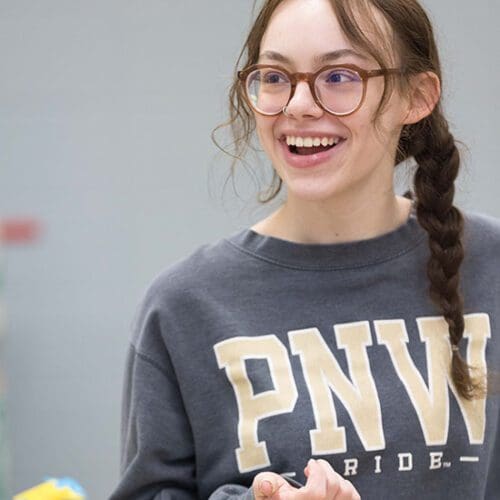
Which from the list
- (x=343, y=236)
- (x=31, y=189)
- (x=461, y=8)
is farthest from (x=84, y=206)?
(x=343, y=236)

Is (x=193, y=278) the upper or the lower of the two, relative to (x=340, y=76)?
lower

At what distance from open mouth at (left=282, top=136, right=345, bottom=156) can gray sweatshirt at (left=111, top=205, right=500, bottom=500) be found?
19 cm

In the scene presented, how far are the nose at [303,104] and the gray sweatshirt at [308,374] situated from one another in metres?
0.26

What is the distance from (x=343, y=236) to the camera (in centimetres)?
183

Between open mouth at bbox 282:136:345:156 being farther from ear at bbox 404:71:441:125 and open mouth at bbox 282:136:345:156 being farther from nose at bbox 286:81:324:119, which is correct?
ear at bbox 404:71:441:125

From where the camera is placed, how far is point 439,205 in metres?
1.86

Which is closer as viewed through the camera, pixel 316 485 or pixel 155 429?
pixel 316 485

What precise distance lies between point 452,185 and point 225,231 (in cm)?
227

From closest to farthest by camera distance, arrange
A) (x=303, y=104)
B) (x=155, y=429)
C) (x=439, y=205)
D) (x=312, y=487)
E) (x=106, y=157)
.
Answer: (x=312, y=487), (x=303, y=104), (x=155, y=429), (x=439, y=205), (x=106, y=157)

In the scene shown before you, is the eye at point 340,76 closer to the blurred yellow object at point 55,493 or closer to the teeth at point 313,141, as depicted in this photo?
the teeth at point 313,141

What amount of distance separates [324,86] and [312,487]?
23.6 inches

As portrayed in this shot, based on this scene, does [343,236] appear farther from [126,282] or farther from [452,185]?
[126,282]

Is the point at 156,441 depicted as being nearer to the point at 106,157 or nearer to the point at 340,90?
the point at 340,90

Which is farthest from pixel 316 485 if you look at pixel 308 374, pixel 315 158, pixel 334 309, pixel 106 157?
pixel 106 157
